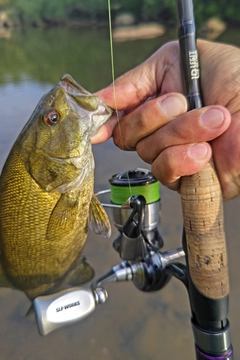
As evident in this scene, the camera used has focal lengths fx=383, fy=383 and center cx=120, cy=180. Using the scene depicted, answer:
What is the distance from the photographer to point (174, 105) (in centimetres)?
149

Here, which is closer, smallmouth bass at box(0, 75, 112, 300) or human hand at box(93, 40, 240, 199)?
human hand at box(93, 40, 240, 199)

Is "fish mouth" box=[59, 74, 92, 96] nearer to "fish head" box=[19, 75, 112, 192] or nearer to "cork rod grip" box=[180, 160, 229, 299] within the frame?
"fish head" box=[19, 75, 112, 192]

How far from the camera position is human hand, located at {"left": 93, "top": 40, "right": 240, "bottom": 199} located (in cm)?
146

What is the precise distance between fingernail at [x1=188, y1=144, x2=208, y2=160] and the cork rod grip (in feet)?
0.16

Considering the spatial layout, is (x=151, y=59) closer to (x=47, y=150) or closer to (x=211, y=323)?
(x=47, y=150)

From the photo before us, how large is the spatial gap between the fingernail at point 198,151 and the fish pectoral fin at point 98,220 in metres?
0.61

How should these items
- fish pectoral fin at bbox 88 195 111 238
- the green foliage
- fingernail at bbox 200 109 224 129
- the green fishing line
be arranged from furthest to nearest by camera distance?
the green foliage → the green fishing line → fish pectoral fin at bbox 88 195 111 238 → fingernail at bbox 200 109 224 129

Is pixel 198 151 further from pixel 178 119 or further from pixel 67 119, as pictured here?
pixel 67 119

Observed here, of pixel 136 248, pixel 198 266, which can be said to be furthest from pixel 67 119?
pixel 198 266

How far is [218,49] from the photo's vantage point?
1670 mm

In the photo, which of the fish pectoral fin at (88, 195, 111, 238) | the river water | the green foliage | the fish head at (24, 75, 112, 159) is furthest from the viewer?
the green foliage

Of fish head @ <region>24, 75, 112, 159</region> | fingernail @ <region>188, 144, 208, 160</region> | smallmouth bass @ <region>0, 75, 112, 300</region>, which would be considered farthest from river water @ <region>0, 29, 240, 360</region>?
fingernail @ <region>188, 144, 208, 160</region>

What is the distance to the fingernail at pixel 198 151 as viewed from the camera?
1.45 meters

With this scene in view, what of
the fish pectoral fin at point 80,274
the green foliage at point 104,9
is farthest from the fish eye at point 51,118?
the green foliage at point 104,9
